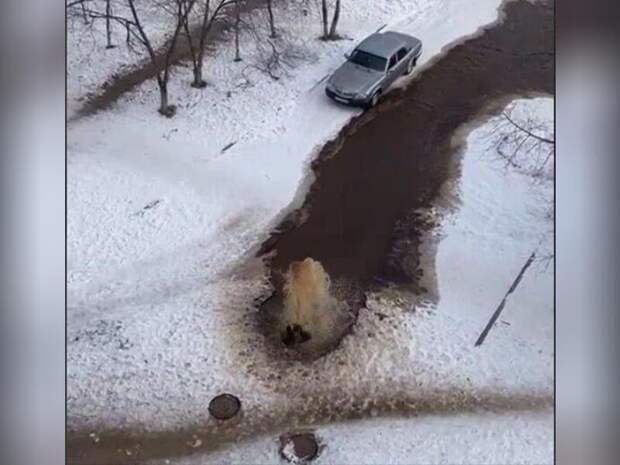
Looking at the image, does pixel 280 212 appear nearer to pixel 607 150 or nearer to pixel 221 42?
pixel 221 42

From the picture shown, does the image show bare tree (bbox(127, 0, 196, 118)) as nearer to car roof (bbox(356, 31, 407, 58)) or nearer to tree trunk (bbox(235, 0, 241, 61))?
tree trunk (bbox(235, 0, 241, 61))

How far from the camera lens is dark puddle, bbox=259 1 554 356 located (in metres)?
1.76

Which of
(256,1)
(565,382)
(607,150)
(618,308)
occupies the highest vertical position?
(256,1)

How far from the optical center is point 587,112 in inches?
69.9

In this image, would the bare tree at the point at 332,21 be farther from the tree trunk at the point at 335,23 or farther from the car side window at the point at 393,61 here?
the car side window at the point at 393,61

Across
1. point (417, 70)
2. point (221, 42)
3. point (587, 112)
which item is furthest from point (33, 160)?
point (587, 112)

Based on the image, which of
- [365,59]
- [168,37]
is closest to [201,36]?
[168,37]

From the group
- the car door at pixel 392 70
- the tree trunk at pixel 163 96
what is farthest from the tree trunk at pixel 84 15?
the car door at pixel 392 70

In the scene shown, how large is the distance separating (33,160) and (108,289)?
333 millimetres

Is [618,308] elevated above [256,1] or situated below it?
below

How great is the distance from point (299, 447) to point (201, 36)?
0.94m

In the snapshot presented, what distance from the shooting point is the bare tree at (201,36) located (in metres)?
1.81

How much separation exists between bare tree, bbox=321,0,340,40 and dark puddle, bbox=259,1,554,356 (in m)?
0.19

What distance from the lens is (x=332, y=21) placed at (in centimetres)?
183
